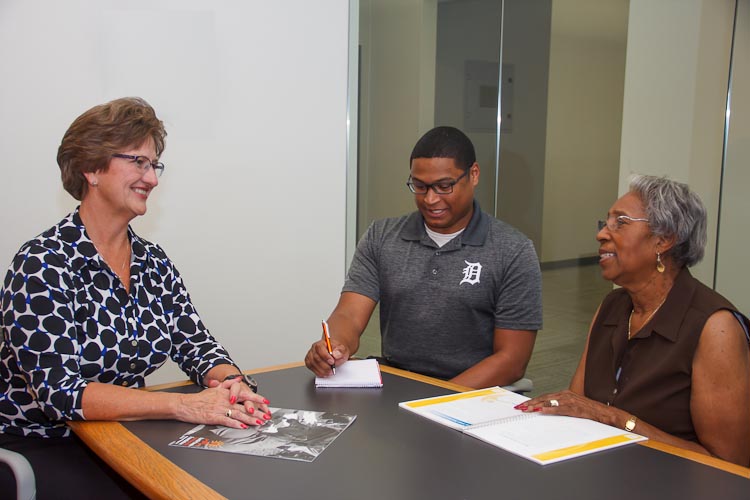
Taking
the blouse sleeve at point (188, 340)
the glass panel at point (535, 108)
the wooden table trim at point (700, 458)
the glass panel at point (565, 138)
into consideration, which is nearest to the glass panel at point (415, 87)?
the glass panel at point (535, 108)

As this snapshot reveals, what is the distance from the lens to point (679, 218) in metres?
2.05

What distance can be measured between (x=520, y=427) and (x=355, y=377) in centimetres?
59

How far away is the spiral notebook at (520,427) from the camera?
5.24 ft

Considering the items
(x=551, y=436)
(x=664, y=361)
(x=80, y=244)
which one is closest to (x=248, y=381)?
(x=80, y=244)

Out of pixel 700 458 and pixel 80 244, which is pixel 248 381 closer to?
pixel 80 244

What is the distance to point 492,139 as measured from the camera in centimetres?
425

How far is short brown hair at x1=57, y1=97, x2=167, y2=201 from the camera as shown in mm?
2145

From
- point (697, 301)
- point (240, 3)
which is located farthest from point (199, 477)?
point (240, 3)

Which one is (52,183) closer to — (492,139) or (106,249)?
(106,249)

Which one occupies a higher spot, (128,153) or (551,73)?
(551,73)

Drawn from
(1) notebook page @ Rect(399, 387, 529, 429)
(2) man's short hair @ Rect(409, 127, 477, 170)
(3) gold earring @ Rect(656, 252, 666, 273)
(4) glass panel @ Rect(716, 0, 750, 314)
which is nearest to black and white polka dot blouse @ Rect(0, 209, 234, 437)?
(1) notebook page @ Rect(399, 387, 529, 429)

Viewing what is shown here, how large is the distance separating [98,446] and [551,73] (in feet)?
11.0

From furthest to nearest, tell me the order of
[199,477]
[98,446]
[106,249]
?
[106,249] → [98,446] → [199,477]

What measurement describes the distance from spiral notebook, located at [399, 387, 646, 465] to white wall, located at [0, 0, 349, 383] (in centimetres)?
229
